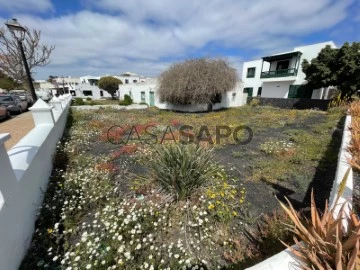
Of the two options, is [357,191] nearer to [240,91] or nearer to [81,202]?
[81,202]

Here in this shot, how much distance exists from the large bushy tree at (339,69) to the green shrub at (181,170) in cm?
1662

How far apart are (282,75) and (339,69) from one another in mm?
8365

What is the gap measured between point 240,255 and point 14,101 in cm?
1880

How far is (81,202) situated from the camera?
132 inches

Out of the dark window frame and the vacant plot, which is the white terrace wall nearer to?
the vacant plot

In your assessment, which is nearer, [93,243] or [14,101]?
[93,243]

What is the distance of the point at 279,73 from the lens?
24172 millimetres

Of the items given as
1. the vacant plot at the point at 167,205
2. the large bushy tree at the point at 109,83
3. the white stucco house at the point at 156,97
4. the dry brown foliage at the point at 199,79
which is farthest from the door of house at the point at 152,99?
the vacant plot at the point at 167,205

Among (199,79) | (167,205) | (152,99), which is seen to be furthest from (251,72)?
(167,205)

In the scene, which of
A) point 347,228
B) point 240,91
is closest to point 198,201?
point 347,228

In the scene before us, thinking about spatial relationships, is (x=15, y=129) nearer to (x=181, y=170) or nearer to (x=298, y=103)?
(x=181, y=170)

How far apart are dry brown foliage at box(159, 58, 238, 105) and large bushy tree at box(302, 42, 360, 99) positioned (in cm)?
742

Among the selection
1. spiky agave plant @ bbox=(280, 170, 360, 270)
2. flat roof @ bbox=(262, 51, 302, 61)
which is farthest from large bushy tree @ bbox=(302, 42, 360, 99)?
spiky agave plant @ bbox=(280, 170, 360, 270)

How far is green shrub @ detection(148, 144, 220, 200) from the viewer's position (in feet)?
10.9
